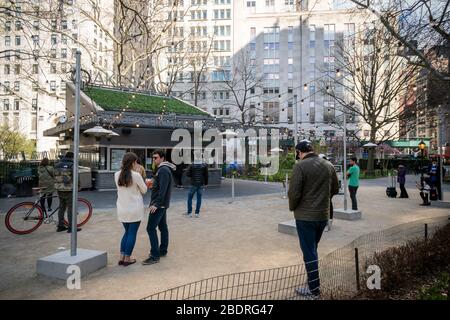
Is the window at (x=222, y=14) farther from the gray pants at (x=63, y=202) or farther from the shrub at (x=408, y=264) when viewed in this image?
the shrub at (x=408, y=264)

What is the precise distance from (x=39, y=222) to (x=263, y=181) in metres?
17.2

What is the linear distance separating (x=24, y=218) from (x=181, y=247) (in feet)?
12.9

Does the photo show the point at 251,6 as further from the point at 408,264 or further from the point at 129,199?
the point at 408,264

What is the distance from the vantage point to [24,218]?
7.55 m

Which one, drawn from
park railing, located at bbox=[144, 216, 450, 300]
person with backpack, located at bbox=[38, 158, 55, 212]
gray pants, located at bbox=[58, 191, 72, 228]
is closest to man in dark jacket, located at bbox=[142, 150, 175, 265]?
park railing, located at bbox=[144, 216, 450, 300]

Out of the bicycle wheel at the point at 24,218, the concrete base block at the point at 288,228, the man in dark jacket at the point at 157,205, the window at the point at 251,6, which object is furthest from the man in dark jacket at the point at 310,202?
the window at the point at 251,6

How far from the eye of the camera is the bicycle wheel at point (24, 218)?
7.39 metres

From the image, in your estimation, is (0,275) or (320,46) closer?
(0,275)

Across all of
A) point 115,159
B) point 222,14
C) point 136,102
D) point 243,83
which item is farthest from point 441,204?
point 222,14

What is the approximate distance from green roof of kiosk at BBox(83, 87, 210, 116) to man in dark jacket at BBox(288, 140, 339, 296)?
1499 cm

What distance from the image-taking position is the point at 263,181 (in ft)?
77.0

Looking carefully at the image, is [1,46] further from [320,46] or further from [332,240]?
[332,240]

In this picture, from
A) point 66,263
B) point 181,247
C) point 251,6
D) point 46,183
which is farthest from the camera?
point 251,6
